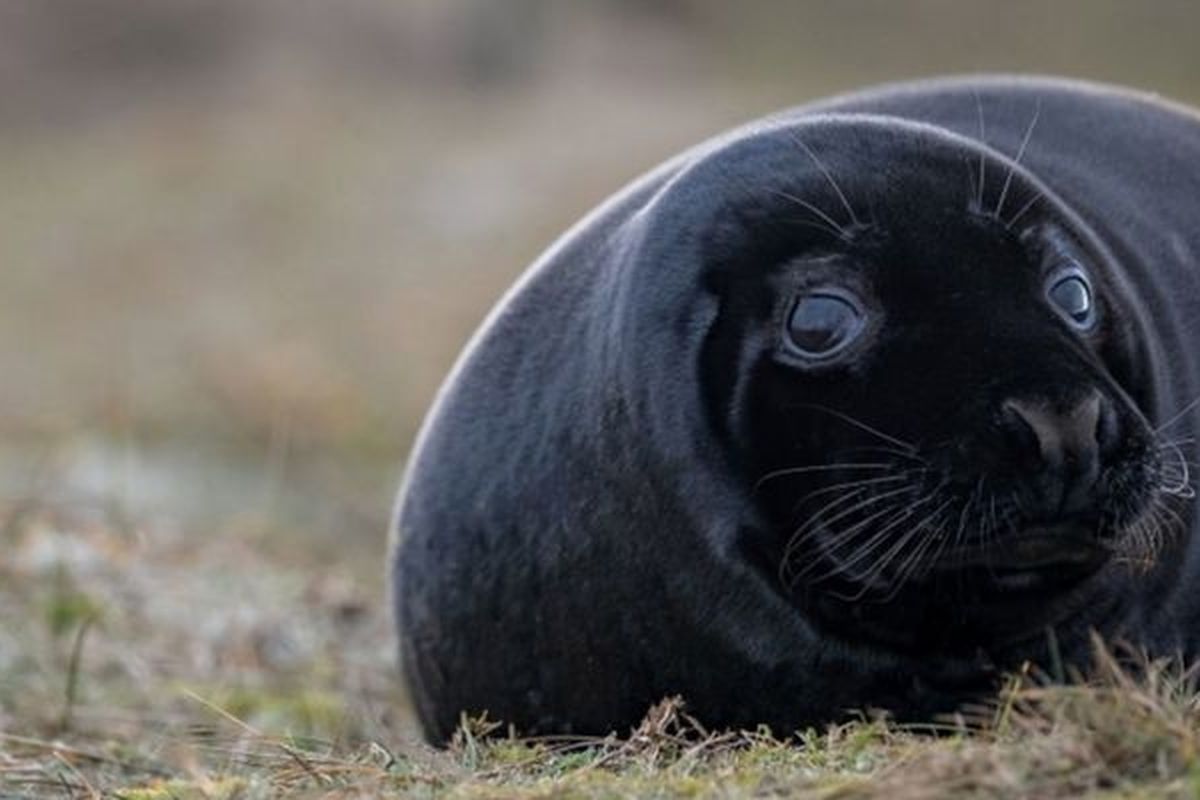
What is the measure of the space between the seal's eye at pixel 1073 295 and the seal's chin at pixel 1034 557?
416 mm

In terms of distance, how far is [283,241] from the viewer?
20266 mm

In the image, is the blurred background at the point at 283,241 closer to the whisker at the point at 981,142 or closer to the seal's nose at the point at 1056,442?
the whisker at the point at 981,142

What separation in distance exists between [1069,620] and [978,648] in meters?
0.18

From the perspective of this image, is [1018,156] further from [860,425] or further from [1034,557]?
[1034,557]

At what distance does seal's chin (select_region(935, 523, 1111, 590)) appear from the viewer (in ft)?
14.9

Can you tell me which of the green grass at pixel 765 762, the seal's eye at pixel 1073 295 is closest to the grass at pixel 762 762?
the green grass at pixel 765 762

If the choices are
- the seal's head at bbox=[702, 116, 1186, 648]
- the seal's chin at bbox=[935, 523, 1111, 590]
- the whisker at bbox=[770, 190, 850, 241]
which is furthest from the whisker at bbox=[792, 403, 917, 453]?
the whisker at bbox=[770, 190, 850, 241]

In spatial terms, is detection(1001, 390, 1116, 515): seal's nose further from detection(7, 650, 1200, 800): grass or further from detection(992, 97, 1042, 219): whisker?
detection(992, 97, 1042, 219): whisker

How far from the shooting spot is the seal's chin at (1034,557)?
4539 millimetres

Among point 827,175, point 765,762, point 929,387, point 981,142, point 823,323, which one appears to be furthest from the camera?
point 981,142

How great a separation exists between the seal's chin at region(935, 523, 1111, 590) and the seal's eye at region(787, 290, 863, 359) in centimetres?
43

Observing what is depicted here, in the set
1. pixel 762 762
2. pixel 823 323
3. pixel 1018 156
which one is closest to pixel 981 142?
pixel 1018 156

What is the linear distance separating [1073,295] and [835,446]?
510 millimetres

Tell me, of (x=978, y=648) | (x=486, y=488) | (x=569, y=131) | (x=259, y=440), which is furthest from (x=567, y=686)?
(x=569, y=131)
